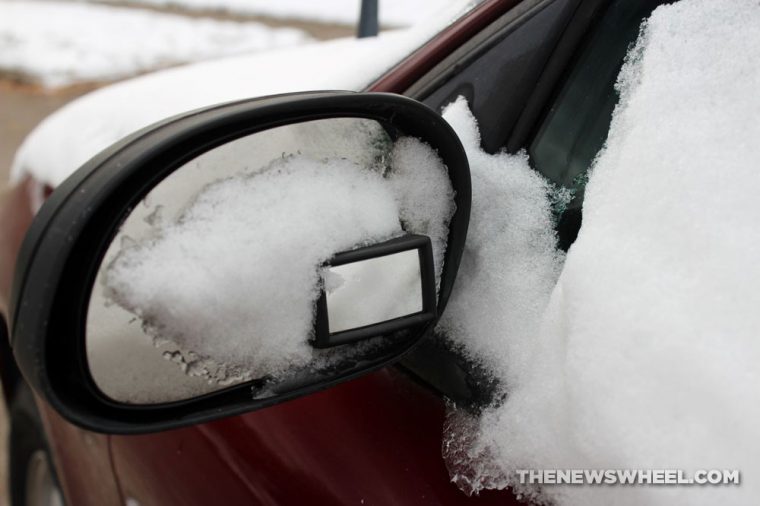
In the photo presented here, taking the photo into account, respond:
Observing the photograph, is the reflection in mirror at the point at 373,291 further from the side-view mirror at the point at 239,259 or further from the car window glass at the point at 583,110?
the car window glass at the point at 583,110

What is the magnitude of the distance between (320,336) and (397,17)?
1105cm

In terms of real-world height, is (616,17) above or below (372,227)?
above

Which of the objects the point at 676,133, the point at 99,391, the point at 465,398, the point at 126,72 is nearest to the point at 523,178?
the point at 676,133

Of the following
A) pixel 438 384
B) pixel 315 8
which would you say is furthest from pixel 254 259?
pixel 315 8

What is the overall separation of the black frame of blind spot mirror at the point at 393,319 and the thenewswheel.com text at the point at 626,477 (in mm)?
274

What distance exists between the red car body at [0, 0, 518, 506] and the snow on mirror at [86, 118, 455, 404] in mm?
136

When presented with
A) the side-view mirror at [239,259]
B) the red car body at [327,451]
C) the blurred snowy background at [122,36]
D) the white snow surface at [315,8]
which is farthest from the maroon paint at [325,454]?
the white snow surface at [315,8]

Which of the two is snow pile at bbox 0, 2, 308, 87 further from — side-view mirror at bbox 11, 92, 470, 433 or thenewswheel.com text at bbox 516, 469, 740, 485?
thenewswheel.com text at bbox 516, 469, 740, 485

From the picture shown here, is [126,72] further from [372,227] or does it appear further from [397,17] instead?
[372,227]

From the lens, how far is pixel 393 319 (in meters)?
1.13

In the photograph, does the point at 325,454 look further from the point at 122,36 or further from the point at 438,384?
the point at 122,36

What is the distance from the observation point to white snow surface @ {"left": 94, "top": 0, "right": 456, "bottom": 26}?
1148 centimetres

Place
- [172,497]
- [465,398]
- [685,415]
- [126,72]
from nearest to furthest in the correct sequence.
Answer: [685,415]
[465,398]
[172,497]
[126,72]

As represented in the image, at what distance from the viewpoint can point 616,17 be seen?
3.88ft
